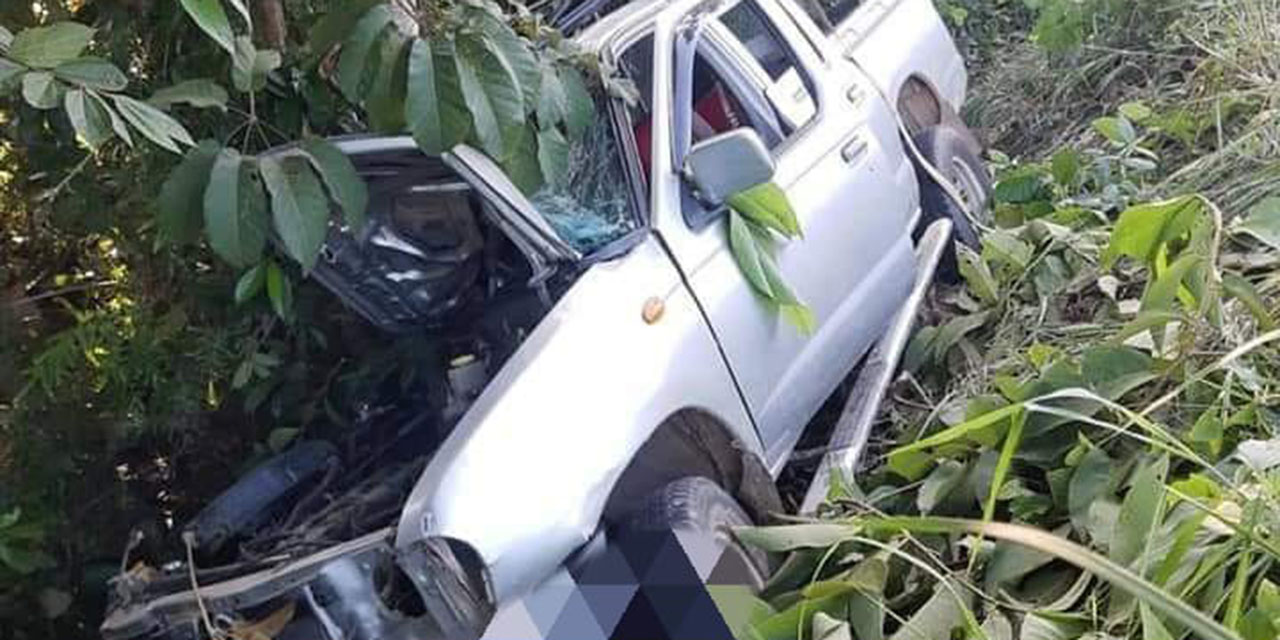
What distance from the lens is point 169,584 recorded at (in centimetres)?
314

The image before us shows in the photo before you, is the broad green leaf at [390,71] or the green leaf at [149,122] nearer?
the green leaf at [149,122]

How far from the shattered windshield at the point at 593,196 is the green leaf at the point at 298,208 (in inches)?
24.0

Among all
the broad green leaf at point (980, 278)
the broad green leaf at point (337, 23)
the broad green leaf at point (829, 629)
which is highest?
the broad green leaf at point (337, 23)

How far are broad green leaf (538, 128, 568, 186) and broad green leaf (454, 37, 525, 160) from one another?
30 centimetres

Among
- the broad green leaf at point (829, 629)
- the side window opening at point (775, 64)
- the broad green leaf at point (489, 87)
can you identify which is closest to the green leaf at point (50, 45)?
the broad green leaf at point (489, 87)

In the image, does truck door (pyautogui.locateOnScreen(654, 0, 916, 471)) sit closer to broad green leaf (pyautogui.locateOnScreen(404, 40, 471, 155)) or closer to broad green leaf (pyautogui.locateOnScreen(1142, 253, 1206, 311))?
broad green leaf (pyautogui.locateOnScreen(404, 40, 471, 155))

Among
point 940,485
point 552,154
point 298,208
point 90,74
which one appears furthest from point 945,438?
point 90,74

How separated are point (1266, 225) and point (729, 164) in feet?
4.59

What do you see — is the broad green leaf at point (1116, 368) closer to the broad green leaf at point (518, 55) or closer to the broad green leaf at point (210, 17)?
the broad green leaf at point (518, 55)

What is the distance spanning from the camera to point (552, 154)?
331 cm

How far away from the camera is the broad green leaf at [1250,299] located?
3.22m

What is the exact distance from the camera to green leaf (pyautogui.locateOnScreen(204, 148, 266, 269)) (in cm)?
295

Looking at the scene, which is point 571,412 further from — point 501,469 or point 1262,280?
point 1262,280

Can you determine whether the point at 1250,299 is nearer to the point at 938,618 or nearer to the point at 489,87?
the point at 938,618
